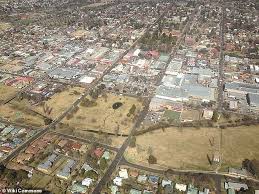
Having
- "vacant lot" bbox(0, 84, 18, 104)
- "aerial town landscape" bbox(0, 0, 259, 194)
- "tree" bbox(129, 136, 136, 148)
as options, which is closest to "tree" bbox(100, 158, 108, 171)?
"aerial town landscape" bbox(0, 0, 259, 194)

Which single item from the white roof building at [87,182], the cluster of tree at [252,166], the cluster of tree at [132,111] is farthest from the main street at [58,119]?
the cluster of tree at [252,166]

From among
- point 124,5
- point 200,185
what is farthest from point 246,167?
point 124,5

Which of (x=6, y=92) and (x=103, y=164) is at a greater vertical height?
(x=103, y=164)

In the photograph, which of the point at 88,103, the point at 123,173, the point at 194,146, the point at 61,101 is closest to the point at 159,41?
the point at 88,103

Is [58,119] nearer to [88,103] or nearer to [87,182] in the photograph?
[88,103]

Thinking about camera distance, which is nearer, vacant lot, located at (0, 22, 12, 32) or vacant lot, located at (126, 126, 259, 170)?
vacant lot, located at (126, 126, 259, 170)

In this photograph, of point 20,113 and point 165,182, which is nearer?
point 165,182

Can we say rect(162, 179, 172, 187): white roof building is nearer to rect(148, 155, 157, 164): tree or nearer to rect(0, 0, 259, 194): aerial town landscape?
rect(0, 0, 259, 194): aerial town landscape
